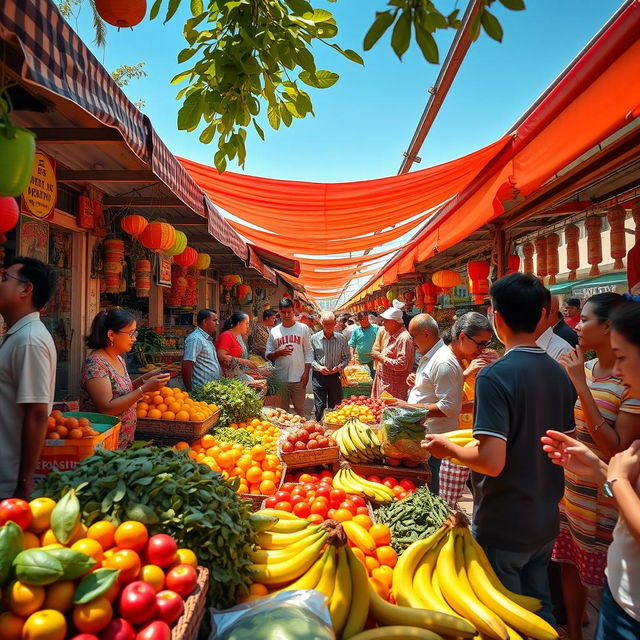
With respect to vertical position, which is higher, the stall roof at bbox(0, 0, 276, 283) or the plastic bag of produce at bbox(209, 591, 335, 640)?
the stall roof at bbox(0, 0, 276, 283)

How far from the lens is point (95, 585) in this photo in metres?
1.20

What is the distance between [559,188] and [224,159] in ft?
12.5

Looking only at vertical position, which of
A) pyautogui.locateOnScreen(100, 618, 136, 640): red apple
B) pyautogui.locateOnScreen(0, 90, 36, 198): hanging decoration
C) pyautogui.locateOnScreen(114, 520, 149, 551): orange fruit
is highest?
pyautogui.locateOnScreen(0, 90, 36, 198): hanging decoration

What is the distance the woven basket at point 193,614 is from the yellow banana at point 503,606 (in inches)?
45.7

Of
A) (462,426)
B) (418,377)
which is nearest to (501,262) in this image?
(462,426)

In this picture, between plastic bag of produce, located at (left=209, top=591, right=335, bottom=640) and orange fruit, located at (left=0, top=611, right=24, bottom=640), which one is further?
plastic bag of produce, located at (left=209, top=591, right=335, bottom=640)

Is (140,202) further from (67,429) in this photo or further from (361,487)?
(361,487)

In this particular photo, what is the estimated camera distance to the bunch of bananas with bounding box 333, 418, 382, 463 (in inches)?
138

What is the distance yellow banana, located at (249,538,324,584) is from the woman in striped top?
169cm

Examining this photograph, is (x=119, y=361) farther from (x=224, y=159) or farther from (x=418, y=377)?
(x=418, y=377)

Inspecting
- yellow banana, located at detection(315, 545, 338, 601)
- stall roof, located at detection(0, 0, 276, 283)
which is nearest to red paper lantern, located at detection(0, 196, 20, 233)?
stall roof, located at detection(0, 0, 276, 283)

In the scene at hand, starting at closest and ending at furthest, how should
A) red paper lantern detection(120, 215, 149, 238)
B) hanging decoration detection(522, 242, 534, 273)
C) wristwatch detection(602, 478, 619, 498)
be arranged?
1. wristwatch detection(602, 478, 619, 498)
2. red paper lantern detection(120, 215, 149, 238)
3. hanging decoration detection(522, 242, 534, 273)

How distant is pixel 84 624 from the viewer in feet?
3.76

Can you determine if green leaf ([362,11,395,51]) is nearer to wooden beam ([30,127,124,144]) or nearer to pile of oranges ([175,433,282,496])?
wooden beam ([30,127,124,144])
